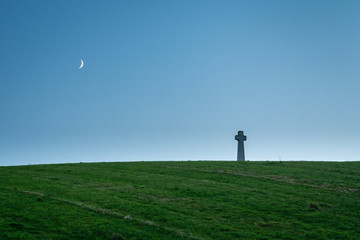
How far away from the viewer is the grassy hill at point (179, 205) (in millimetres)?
12945

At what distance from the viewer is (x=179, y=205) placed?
Answer: 16.9m

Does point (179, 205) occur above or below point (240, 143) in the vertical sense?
below

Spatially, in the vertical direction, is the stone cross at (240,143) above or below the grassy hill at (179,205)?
above

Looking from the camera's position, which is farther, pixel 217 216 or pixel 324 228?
pixel 217 216

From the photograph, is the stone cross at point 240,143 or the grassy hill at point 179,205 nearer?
the grassy hill at point 179,205

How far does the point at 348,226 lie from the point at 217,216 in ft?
20.7

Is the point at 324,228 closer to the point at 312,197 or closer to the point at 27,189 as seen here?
the point at 312,197

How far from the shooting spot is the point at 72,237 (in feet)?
39.3

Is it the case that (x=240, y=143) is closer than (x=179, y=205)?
No

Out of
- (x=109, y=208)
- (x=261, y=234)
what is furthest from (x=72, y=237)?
(x=261, y=234)

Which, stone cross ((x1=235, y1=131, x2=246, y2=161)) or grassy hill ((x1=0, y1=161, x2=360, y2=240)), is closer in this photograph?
grassy hill ((x1=0, y1=161, x2=360, y2=240))

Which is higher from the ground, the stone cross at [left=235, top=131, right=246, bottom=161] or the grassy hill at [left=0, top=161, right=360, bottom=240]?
the stone cross at [left=235, top=131, right=246, bottom=161]

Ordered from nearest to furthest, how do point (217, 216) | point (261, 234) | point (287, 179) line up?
point (261, 234) < point (217, 216) < point (287, 179)

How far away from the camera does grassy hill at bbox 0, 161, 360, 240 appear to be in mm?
12945
